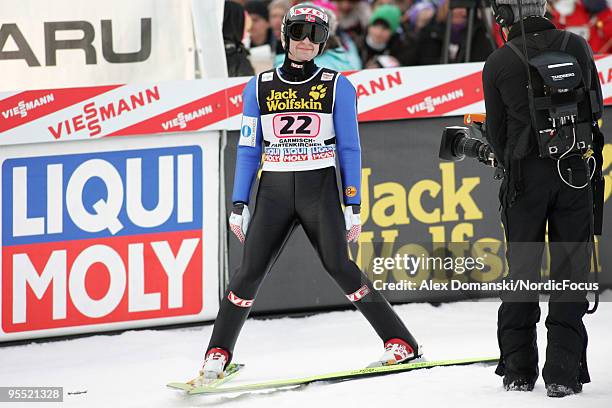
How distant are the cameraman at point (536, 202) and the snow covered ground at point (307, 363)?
0.93ft

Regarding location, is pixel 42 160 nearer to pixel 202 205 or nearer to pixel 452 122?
pixel 202 205

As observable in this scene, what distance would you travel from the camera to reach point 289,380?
20.3 feet

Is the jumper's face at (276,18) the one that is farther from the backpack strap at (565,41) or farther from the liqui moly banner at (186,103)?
the backpack strap at (565,41)

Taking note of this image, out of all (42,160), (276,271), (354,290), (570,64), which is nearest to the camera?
(570,64)

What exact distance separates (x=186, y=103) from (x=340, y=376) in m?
2.39

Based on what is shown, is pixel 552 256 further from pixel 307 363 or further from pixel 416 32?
pixel 416 32

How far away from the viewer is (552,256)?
5.53m

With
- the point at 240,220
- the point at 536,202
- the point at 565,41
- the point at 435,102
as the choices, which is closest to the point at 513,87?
the point at 565,41

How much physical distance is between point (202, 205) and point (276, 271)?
698 mm

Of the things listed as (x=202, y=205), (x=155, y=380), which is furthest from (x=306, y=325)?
(x=155, y=380)

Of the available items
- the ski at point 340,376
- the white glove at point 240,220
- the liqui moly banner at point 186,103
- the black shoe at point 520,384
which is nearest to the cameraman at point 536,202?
the black shoe at point 520,384

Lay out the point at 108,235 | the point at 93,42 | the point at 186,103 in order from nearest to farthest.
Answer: the point at 108,235 → the point at 186,103 → the point at 93,42

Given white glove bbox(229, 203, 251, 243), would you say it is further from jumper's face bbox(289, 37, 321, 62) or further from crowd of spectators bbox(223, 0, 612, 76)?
crowd of spectators bbox(223, 0, 612, 76)

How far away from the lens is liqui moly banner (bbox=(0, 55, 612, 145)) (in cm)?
734
